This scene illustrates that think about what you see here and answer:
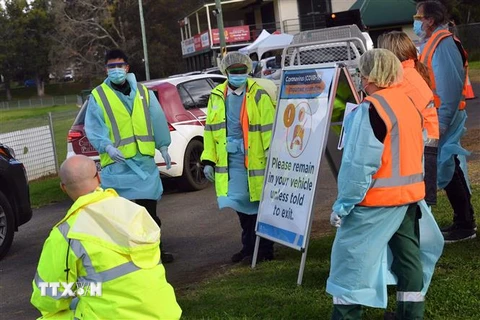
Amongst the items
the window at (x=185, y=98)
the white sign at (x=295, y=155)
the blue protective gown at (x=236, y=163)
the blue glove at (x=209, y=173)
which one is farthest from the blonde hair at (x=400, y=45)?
the window at (x=185, y=98)

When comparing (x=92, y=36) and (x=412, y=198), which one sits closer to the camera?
(x=412, y=198)

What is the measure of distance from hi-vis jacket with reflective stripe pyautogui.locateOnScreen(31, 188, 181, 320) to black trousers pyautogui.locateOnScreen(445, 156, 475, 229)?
3830 mm

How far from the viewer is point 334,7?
2285 inches

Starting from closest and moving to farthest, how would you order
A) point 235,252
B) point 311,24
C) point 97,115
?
point 97,115 → point 235,252 → point 311,24

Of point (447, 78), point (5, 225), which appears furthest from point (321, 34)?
point (5, 225)

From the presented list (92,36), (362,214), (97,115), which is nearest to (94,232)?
(362,214)

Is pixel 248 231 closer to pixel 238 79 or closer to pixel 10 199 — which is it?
pixel 238 79

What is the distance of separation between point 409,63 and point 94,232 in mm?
2814

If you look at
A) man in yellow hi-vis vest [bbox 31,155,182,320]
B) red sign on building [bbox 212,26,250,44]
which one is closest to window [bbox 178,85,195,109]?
man in yellow hi-vis vest [bbox 31,155,182,320]

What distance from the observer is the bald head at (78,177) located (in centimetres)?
346

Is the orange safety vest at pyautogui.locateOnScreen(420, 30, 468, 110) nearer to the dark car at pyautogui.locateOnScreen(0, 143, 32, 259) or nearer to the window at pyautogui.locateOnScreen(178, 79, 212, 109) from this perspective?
the dark car at pyautogui.locateOnScreen(0, 143, 32, 259)

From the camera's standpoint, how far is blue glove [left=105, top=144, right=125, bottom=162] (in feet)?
22.0

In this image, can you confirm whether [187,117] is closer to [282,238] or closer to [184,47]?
[282,238]

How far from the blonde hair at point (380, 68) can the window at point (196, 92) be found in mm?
7273
